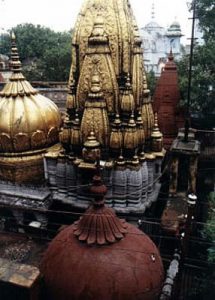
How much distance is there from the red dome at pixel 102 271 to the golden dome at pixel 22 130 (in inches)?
237

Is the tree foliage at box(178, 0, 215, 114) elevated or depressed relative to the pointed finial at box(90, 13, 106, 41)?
depressed

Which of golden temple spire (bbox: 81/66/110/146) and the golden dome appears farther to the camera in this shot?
the golden dome

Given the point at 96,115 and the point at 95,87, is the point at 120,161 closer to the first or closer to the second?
the point at 96,115

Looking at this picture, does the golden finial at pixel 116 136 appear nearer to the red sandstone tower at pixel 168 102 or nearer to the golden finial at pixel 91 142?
the golden finial at pixel 91 142

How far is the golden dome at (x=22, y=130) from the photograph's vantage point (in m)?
12.6

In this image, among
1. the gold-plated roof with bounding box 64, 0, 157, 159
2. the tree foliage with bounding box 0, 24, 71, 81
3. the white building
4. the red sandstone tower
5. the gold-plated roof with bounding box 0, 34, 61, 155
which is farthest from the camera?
the white building

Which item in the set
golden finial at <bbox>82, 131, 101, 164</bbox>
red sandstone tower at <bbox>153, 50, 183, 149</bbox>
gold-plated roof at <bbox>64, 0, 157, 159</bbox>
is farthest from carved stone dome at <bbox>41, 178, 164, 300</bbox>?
red sandstone tower at <bbox>153, 50, 183, 149</bbox>

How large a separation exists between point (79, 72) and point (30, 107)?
2.38m

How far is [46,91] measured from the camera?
25562mm

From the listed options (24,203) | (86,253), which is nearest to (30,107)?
(24,203)

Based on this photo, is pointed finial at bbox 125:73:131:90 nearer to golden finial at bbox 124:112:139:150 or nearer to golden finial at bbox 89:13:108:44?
golden finial at bbox 124:112:139:150

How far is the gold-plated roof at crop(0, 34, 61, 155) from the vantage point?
12602 mm

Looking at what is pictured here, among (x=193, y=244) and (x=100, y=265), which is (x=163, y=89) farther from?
(x=100, y=265)

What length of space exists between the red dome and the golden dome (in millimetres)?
6029
